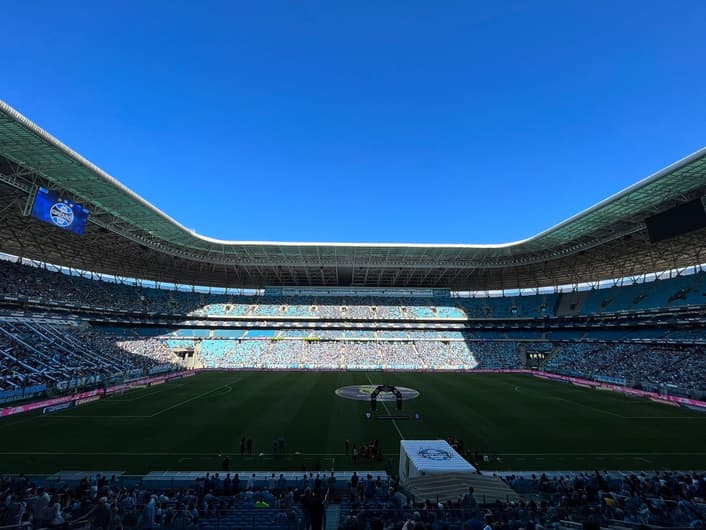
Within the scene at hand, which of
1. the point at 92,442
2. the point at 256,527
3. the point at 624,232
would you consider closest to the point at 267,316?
the point at 92,442

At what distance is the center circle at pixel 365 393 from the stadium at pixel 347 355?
44 cm

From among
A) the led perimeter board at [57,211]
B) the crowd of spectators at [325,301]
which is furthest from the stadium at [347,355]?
the crowd of spectators at [325,301]

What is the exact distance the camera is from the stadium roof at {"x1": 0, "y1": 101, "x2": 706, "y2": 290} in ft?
96.8

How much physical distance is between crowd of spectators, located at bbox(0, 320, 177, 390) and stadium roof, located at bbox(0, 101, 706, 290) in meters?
12.4

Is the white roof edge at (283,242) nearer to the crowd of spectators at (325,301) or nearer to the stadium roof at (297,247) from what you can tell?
the stadium roof at (297,247)

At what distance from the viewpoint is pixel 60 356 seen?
36.3 m

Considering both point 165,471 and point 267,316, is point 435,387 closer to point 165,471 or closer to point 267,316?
point 165,471

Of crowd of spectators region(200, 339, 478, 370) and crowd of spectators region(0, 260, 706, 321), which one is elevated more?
Answer: crowd of spectators region(0, 260, 706, 321)

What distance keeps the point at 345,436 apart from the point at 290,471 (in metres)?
5.96

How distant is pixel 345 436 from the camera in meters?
22.0

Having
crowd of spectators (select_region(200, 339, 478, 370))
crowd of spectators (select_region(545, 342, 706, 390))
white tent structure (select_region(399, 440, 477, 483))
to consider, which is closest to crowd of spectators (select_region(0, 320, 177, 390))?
crowd of spectators (select_region(200, 339, 478, 370))

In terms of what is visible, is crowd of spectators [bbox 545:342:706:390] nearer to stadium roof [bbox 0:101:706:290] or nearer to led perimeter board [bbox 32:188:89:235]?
stadium roof [bbox 0:101:706:290]

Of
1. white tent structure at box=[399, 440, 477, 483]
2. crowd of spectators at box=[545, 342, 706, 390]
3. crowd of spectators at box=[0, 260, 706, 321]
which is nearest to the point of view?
white tent structure at box=[399, 440, 477, 483]

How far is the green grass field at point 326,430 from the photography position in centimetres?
1798
